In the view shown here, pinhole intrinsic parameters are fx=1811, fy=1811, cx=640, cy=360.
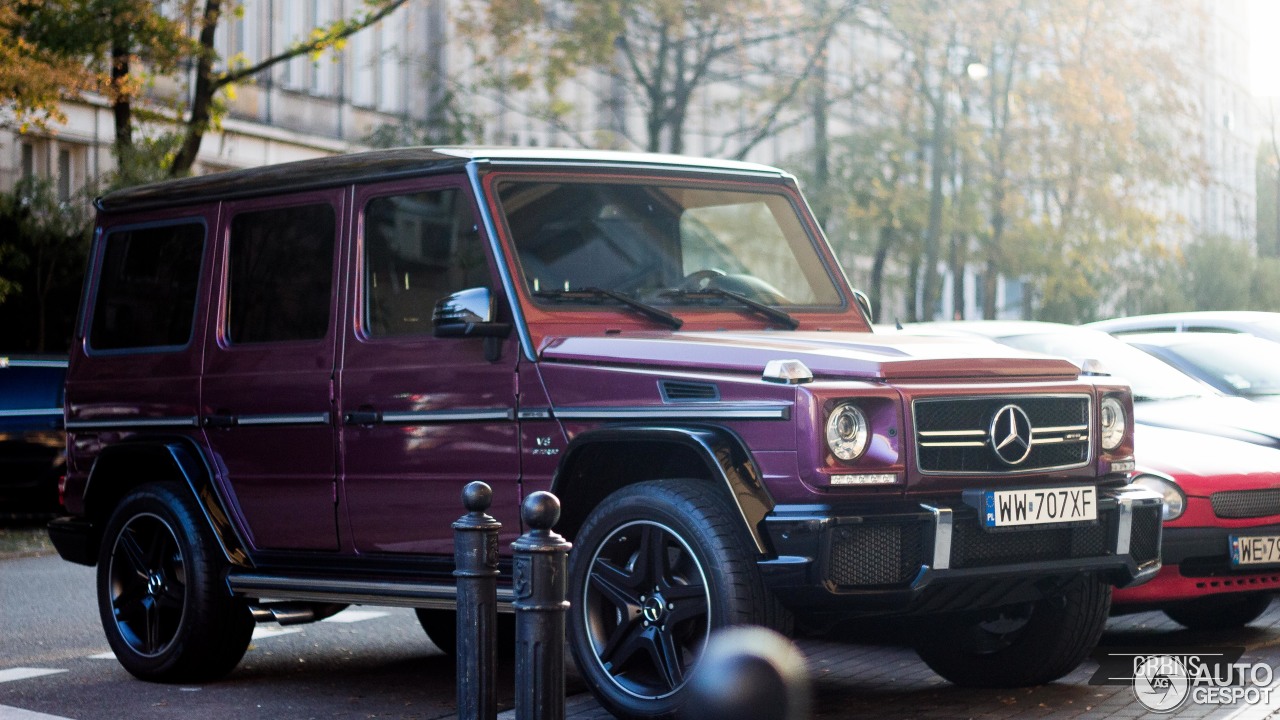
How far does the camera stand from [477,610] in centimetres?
559

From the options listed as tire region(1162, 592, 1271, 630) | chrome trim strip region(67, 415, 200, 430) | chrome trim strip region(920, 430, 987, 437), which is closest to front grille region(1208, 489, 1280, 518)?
tire region(1162, 592, 1271, 630)

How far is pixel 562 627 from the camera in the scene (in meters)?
5.38

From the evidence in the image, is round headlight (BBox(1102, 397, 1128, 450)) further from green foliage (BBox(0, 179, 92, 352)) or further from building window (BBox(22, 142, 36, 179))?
building window (BBox(22, 142, 36, 179))

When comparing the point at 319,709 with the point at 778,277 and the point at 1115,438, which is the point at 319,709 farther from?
the point at 1115,438

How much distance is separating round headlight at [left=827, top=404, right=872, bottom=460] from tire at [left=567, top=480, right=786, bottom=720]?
409mm

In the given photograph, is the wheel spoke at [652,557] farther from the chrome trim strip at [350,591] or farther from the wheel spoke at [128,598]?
the wheel spoke at [128,598]

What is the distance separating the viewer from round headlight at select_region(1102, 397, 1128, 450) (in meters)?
6.75

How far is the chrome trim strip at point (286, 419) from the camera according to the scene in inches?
298

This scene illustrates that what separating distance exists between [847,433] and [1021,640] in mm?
1708

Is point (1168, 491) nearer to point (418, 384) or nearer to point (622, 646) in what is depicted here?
point (622, 646)

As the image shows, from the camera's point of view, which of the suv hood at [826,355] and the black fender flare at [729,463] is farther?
the suv hood at [826,355]

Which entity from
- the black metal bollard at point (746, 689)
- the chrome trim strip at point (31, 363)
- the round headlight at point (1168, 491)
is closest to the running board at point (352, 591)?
the black metal bollard at point (746, 689)

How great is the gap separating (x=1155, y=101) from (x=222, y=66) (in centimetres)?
1741

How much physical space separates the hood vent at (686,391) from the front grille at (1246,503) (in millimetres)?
3269
